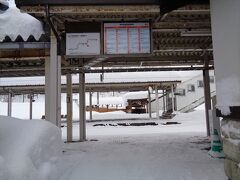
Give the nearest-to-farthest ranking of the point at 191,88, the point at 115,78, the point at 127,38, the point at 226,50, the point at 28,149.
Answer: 1. the point at 28,149
2. the point at 226,50
3. the point at 127,38
4. the point at 115,78
5. the point at 191,88

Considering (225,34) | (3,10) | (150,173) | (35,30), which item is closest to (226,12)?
(225,34)

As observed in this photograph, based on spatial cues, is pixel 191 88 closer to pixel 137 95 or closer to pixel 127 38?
pixel 137 95

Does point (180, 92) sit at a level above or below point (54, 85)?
above

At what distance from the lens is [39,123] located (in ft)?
14.8

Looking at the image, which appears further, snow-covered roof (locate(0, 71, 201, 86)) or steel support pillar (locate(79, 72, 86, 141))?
snow-covered roof (locate(0, 71, 201, 86))

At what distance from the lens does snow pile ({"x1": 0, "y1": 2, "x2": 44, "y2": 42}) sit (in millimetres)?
6762

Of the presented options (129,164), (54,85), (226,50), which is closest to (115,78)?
(54,85)

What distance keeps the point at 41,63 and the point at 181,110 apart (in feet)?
62.0

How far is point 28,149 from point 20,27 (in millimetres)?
4258

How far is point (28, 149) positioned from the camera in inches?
146

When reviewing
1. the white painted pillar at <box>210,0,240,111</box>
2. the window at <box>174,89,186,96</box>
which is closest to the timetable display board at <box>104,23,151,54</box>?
the white painted pillar at <box>210,0,240,111</box>

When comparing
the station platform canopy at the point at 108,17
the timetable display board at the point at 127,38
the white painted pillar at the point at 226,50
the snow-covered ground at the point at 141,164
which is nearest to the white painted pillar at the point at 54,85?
the station platform canopy at the point at 108,17

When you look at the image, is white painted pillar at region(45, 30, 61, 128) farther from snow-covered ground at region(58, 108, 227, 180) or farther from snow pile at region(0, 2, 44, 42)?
snow-covered ground at region(58, 108, 227, 180)

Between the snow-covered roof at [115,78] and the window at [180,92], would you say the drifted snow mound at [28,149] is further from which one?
the window at [180,92]
